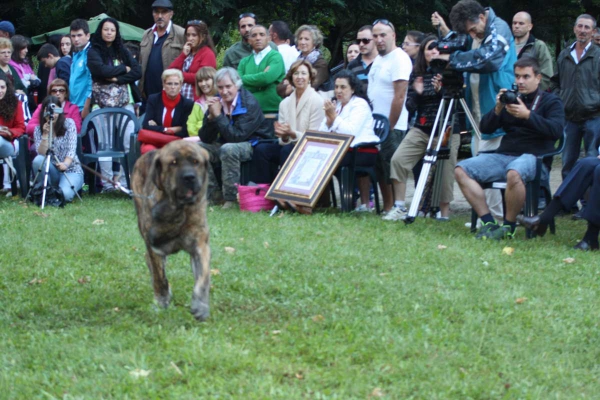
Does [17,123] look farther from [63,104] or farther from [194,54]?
[194,54]

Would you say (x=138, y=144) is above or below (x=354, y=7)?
below

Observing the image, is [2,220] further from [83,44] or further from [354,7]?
[354,7]

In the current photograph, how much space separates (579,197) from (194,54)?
20.4 feet

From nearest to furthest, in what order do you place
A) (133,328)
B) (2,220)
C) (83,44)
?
(133,328) → (2,220) → (83,44)

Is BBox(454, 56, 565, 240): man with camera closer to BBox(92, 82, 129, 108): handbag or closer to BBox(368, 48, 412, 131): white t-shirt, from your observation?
BBox(368, 48, 412, 131): white t-shirt

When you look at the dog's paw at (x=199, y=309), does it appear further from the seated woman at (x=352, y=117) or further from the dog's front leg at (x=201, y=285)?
the seated woman at (x=352, y=117)

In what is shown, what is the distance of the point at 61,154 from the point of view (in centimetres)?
1238

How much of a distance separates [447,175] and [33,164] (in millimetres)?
5746

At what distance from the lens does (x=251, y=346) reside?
556cm

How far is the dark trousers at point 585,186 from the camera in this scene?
902 centimetres

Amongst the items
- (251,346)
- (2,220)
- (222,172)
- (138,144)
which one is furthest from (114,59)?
(251,346)

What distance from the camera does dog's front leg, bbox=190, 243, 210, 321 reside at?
5859 mm

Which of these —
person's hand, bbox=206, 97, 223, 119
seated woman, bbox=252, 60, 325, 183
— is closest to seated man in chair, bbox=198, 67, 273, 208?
person's hand, bbox=206, 97, 223, 119

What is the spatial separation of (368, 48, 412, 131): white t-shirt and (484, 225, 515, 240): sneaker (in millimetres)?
2648
